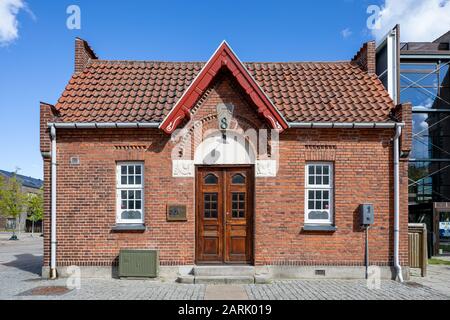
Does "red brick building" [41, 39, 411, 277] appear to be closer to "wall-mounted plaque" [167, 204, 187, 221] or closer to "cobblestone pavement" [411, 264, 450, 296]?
"wall-mounted plaque" [167, 204, 187, 221]

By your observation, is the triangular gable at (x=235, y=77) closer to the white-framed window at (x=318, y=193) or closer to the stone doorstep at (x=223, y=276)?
the white-framed window at (x=318, y=193)

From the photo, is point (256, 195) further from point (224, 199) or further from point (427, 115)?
point (427, 115)

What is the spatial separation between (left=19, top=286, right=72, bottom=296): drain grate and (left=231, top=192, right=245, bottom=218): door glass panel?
4692 mm

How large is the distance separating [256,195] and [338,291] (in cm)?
321

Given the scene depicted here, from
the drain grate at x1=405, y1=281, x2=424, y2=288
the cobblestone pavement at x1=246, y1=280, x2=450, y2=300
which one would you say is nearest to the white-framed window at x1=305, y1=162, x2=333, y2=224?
the cobblestone pavement at x1=246, y1=280, x2=450, y2=300

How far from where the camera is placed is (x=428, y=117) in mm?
21297

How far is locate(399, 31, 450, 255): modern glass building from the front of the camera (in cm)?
2052

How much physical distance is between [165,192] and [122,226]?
5.03 ft

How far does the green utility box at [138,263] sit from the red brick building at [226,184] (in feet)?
1.04

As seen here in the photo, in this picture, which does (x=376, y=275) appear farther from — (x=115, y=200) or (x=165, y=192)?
(x=115, y=200)

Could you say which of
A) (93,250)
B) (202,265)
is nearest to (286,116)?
(202,265)

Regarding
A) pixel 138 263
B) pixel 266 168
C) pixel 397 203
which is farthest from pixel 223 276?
pixel 397 203

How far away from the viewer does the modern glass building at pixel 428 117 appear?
2052 centimetres

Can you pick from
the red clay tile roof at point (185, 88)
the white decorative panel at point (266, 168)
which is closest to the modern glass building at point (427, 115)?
the red clay tile roof at point (185, 88)
